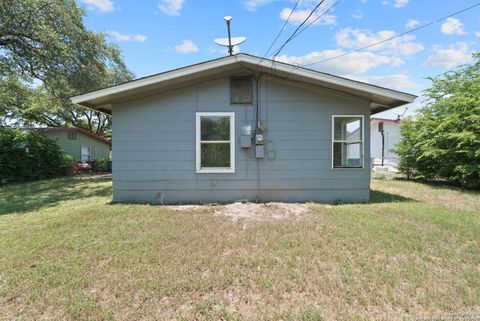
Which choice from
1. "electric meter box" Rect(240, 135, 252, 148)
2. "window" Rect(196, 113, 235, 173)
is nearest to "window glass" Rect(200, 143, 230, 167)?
"window" Rect(196, 113, 235, 173)

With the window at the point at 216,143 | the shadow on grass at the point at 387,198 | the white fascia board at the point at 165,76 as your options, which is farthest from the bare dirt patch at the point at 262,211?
the white fascia board at the point at 165,76

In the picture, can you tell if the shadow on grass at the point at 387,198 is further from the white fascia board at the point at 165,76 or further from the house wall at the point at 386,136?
the house wall at the point at 386,136

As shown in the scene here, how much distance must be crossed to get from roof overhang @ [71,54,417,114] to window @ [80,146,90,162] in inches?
568

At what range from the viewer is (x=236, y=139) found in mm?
6270

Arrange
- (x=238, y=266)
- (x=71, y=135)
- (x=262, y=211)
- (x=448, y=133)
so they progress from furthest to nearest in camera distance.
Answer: (x=71, y=135), (x=448, y=133), (x=262, y=211), (x=238, y=266)

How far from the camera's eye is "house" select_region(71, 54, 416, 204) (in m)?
6.25

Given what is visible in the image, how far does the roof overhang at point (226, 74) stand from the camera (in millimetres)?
5793

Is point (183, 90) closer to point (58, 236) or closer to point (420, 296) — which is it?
point (58, 236)

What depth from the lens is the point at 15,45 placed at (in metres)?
11.1

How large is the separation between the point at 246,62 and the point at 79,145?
16.6 meters

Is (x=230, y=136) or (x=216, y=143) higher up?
(x=230, y=136)

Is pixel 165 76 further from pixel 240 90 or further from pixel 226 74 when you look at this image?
pixel 240 90

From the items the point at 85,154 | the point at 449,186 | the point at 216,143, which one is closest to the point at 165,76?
the point at 216,143

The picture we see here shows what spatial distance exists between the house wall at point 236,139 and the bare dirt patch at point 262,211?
1.61 feet
